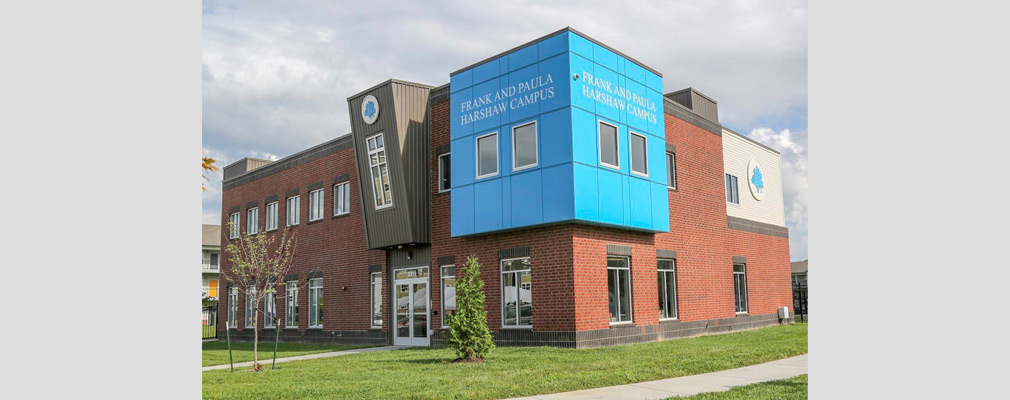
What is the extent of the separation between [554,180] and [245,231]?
18618mm

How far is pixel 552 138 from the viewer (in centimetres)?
1734

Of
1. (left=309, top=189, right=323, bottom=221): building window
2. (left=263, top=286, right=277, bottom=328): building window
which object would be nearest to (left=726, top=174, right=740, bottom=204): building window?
(left=309, top=189, right=323, bottom=221): building window

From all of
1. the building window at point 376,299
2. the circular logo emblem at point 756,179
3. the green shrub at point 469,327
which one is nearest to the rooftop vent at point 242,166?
the building window at point 376,299

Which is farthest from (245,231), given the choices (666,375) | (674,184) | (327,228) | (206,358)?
(666,375)

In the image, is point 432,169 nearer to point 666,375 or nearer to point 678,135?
point 678,135

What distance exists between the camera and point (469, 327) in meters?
14.1

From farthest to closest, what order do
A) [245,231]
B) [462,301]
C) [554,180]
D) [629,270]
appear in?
[245,231] → [629,270] → [554,180] → [462,301]

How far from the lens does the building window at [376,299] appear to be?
23.5 m

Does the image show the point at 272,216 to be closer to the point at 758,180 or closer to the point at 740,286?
the point at 740,286

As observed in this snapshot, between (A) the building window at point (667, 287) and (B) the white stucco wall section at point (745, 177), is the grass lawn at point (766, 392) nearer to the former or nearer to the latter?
(A) the building window at point (667, 287)

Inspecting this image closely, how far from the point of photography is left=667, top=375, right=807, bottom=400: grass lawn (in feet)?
30.0

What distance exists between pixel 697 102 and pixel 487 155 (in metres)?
9.79

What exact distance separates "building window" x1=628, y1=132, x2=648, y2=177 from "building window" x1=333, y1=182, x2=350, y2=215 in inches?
414

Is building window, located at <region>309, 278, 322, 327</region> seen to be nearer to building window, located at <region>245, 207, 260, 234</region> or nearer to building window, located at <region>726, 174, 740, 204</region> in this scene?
building window, located at <region>245, 207, 260, 234</region>
